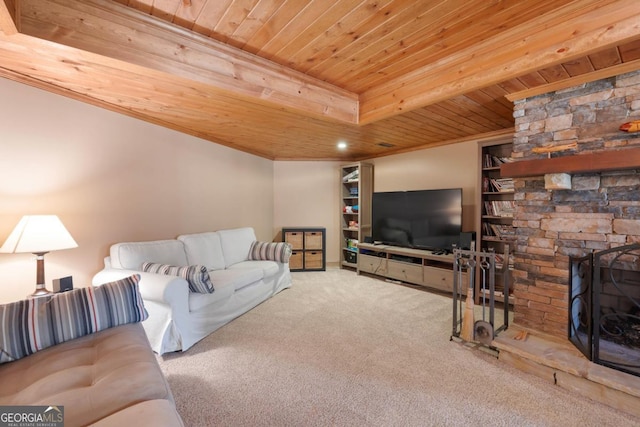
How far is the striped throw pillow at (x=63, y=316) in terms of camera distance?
4.44 feet

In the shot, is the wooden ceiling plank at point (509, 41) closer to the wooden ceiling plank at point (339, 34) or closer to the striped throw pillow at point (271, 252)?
the wooden ceiling plank at point (339, 34)

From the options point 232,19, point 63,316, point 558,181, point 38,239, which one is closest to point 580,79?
point 558,181

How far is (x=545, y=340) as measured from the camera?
2127 mm

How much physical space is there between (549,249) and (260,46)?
2680 mm

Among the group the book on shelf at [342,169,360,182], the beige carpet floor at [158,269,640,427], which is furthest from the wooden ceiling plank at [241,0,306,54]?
the book on shelf at [342,169,360,182]

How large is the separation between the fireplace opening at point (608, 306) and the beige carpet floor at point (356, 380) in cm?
35

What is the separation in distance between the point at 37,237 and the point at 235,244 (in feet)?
6.93

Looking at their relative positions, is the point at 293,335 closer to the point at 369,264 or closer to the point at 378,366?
the point at 378,366

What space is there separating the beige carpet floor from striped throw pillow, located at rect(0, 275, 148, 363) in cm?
65

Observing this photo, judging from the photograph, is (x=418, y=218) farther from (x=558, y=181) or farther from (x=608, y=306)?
(x=608, y=306)

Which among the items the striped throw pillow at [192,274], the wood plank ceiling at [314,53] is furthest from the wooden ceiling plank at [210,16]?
the striped throw pillow at [192,274]

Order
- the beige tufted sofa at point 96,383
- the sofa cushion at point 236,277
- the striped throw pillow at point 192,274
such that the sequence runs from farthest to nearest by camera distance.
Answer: the sofa cushion at point 236,277, the striped throw pillow at point 192,274, the beige tufted sofa at point 96,383

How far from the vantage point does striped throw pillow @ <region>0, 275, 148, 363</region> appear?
1.35m

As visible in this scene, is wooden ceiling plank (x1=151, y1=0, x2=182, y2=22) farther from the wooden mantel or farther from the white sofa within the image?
the wooden mantel
